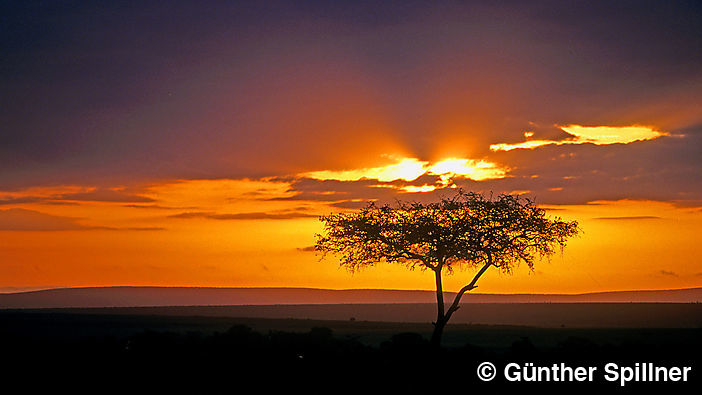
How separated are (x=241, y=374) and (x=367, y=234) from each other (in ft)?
68.3

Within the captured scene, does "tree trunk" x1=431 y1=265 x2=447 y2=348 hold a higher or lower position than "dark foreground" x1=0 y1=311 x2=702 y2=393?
higher

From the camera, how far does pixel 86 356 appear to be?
5069 cm

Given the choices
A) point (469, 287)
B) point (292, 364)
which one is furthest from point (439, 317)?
point (292, 364)

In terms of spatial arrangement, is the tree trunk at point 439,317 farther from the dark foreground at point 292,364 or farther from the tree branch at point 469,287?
the dark foreground at point 292,364

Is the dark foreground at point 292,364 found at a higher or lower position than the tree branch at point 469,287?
lower

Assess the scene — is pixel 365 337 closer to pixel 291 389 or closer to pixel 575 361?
pixel 575 361

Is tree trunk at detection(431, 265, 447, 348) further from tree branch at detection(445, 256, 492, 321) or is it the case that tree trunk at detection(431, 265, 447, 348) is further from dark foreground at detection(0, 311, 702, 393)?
dark foreground at detection(0, 311, 702, 393)

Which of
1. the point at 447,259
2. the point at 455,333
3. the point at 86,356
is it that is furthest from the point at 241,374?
the point at 455,333

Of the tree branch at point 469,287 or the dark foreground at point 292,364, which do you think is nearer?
the dark foreground at point 292,364

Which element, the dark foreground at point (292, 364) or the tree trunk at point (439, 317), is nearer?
the dark foreground at point (292, 364)

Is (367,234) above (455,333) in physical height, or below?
above

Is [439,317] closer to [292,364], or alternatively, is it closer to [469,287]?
[469,287]

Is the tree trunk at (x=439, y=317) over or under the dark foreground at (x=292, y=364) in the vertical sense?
over

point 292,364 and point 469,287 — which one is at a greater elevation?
point 469,287
